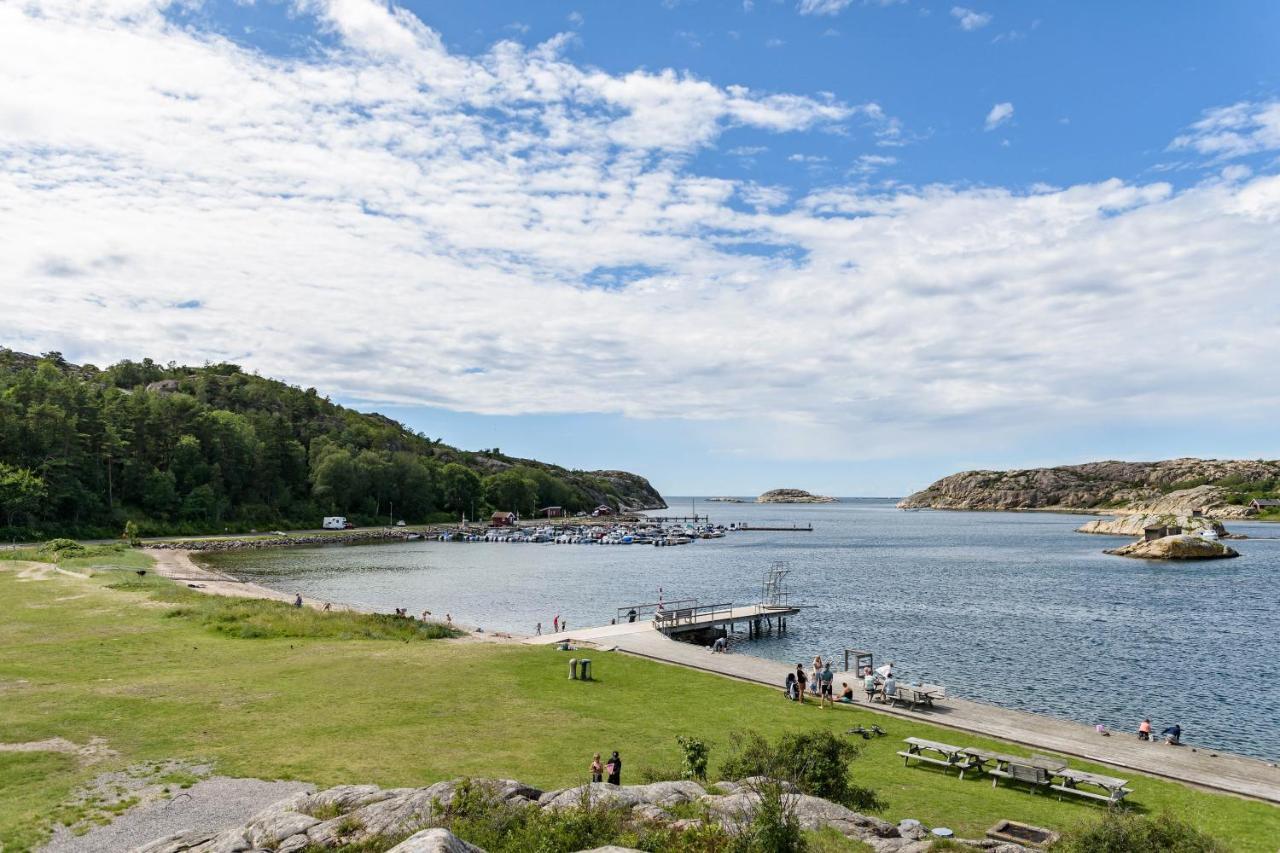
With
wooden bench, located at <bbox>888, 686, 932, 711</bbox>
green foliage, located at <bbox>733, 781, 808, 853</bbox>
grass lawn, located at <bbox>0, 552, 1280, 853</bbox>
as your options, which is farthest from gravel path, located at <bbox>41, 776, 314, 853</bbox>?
wooden bench, located at <bbox>888, 686, 932, 711</bbox>

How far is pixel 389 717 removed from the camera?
24.4 metres

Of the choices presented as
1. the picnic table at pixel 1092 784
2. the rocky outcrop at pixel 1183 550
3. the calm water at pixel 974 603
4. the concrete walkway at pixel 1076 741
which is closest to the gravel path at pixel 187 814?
the picnic table at pixel 1092 784

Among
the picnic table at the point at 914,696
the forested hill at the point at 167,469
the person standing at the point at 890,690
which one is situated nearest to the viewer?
the picnic table at the point at 914,696

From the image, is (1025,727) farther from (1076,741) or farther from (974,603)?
(974,603)

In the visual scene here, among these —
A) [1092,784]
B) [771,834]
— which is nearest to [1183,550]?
[1092,784]

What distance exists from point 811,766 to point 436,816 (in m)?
8.20

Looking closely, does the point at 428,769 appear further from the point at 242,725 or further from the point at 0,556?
the point at 0,556

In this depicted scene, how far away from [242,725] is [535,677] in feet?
35.6

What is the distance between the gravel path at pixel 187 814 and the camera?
15.4 metres

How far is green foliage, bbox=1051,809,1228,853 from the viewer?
39.2ft

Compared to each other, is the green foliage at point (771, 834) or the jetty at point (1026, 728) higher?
the green foliage at point (771, 834)

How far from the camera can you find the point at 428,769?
1973 centimetres

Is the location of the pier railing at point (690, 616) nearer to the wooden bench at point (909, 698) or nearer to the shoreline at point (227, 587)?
the shoreline at point (227, 587)

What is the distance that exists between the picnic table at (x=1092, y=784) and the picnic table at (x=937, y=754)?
241cm
